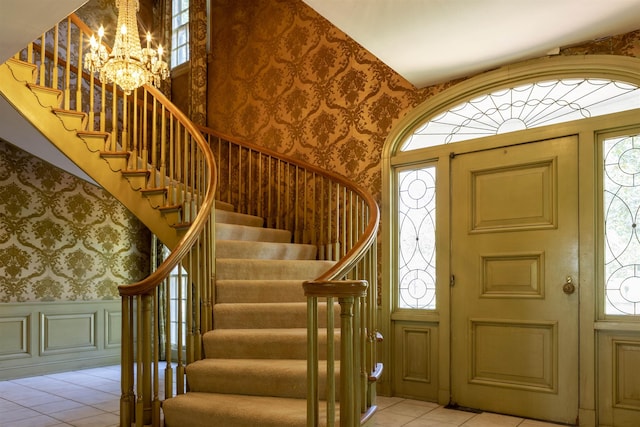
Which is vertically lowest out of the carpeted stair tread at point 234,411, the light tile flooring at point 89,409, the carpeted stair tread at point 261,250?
the light tile flooring at point 89,409

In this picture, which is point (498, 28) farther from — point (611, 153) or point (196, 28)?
point (196, 28)

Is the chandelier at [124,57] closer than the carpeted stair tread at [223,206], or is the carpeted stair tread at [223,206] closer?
the chandelier at [124,57]

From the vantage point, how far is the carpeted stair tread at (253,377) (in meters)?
2.88

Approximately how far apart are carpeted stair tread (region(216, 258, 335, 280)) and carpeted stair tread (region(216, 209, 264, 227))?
85cm

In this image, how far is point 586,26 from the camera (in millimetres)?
3271

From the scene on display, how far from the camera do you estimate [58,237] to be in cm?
564

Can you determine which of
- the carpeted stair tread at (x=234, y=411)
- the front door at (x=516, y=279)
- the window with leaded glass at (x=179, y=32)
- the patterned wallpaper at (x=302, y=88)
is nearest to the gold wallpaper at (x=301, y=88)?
the patterned wallpaper at (x=302, y=88)

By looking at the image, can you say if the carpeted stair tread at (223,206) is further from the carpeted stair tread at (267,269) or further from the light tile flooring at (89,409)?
the light tile flooring at (89,409)

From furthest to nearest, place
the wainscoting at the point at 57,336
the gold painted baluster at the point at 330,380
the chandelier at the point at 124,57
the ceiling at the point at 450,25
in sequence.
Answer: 1. the wainscoting at the point at 57,336
2. the chandelier at the point at 124,57
3. the ceiling at the point at 450,25
4. the gold painted baluster at the point at 330,380

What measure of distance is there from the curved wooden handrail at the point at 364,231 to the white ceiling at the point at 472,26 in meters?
1.06

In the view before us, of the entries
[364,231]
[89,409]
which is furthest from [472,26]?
[89,409]

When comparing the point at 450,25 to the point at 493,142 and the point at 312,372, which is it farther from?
the point at 312,372

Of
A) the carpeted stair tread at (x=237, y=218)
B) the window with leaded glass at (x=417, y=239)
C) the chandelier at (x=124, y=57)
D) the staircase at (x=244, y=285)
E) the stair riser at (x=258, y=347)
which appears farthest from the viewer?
the carpeted stair tread at (x=237, y=218)

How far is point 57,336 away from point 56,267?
2.47 feet
